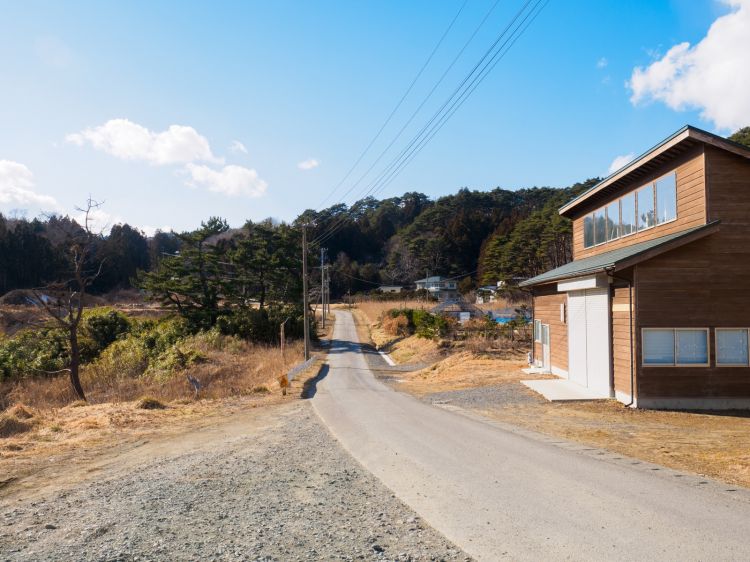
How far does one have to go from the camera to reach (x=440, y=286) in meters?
88.8

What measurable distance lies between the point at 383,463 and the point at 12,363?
29.3 meters

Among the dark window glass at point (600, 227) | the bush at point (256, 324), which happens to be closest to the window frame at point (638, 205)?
the dark window glass at point (600, 227)

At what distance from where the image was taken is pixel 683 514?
6332mm

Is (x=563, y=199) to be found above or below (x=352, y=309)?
above

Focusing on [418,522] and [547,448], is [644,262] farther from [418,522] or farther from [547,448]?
[418,522]

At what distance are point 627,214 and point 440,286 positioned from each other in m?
69.1

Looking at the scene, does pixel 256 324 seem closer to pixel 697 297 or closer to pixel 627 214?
pixel 627 214

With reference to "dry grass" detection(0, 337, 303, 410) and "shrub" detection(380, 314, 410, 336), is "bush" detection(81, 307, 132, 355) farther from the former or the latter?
"shrub" detection(380, 314, 410, 336)

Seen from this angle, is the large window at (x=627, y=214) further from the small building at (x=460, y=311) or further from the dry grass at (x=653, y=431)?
the small building at (x=460, y=311)

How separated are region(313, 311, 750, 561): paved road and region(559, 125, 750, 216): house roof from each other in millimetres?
9293

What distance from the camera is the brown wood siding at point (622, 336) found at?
16.0m

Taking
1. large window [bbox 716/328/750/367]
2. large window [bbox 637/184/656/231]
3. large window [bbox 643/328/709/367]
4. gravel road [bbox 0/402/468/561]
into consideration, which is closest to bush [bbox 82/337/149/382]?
gravel road [bbox 0/402/468/561]

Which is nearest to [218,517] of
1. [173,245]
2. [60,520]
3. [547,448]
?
[60,520]

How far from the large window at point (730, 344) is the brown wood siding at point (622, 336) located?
221 centimetres
